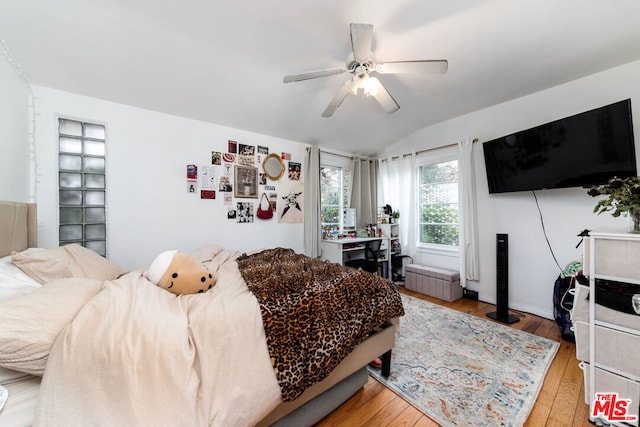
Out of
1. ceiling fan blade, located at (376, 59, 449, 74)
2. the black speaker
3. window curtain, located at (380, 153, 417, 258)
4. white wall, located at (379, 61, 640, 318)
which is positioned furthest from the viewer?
window curtain, located at (380, 153, 417, 258)

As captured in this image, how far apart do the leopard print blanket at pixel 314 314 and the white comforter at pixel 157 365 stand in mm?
70

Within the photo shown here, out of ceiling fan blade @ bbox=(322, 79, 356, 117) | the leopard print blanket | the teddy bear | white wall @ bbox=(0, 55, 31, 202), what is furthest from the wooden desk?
white wall @ bbox=(0, 55, 31, 202)

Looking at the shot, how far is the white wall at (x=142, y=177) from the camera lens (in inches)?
81.0

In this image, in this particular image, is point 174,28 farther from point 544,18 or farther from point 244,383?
point 544,18

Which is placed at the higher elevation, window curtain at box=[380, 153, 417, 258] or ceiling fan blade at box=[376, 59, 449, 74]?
ceiling fan blade at box=[376, 59, 449, 74]

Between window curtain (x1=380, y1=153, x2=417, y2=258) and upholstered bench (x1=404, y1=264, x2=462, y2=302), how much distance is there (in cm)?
43

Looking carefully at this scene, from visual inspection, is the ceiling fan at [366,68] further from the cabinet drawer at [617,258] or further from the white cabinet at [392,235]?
the white cabinet at [392,235]

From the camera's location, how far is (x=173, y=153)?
8.53 ft

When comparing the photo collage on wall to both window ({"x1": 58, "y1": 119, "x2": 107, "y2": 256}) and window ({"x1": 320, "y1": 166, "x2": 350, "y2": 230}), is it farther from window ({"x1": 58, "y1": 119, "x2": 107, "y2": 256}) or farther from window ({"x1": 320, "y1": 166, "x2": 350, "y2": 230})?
window ({"x1": 58, "y1": 119, "x2": 107, "y2": 256})

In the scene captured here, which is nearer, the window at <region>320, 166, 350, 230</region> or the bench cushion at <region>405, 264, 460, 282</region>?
the bench cushion at <region>405, 264, 460, 282</region>

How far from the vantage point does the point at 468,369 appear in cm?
175

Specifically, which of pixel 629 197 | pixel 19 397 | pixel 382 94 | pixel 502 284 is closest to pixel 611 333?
pixel 629 197

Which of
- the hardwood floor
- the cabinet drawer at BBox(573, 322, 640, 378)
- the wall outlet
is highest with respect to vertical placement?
the cabinet drawer at BBox(573, 322, 640, 378)

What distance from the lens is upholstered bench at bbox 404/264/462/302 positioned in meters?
3.12
